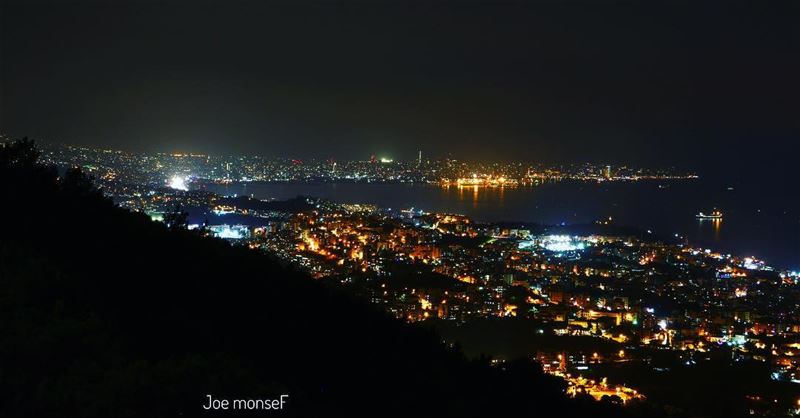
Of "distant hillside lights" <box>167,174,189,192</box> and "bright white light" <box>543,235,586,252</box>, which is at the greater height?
"distant hillside lights" <box>167,174,189,192</box>

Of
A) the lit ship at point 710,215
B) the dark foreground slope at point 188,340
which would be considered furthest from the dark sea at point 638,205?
the dark foreground slope at point 188,340

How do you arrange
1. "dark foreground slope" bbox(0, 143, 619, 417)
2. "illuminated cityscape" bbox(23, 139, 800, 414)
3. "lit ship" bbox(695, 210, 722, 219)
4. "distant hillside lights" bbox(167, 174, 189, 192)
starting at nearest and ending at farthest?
"dark foreground slope" bbox(0, 143, 619, 417)
"illuminated cityscape" bbox(23, 139, 800, 414)
"distant hillside lights" bbox(167, 174, 189, 192)
"lit ship" bbox(695, 210, 722, 219)

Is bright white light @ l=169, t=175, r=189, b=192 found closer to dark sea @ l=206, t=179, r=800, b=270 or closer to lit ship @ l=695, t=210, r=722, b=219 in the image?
dark sea @ l=206, t=179, r=800, b=270

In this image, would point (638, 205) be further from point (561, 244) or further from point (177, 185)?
point (177, 185)

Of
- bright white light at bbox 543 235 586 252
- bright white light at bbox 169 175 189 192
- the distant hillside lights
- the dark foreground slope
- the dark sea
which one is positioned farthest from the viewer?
bright white light at bbox 169 175 189 192

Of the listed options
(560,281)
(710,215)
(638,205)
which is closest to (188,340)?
(560,281)

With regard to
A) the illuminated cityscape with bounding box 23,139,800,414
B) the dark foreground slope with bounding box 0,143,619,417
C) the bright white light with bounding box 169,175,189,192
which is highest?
the dark foreground slope with bounding box 0,143,619,417

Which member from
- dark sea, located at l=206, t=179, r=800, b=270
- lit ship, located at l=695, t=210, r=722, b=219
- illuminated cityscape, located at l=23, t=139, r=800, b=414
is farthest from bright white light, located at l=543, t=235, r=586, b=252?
lit ship, located at l=695, t=210, r=722, b=219

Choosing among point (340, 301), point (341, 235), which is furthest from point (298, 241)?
point (340, 301)

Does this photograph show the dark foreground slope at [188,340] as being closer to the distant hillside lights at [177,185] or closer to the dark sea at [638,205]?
the dark sea at [638,205]
